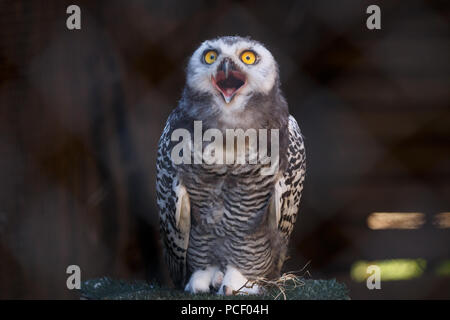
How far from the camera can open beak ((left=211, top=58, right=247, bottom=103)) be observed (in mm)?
1684

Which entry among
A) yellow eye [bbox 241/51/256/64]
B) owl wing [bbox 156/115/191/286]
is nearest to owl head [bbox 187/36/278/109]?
yellow eye [bbox 241/51/256/64]

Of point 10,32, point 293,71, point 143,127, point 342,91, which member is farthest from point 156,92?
point 342,91

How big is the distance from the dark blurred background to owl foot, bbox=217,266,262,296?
0.56 m

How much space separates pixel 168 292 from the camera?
182 centimetres

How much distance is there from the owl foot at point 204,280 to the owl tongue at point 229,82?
0.68m

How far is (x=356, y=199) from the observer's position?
117 inches

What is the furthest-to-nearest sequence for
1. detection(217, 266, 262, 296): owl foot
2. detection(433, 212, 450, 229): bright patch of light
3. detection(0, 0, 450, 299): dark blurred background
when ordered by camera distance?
detection(433, 212, 450, 229): bright patch of light
detection(0, 0, 450, 299): dark blurred background
detection(217, 266, 262, 296): owl foot

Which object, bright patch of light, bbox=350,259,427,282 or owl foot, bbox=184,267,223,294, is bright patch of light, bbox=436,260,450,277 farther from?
owl foot, bbox=184,267,223,294

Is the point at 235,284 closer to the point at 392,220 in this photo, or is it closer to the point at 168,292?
the point at 168,292

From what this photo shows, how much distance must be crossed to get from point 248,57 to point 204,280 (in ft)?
2.78

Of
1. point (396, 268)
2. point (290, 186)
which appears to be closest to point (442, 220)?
point (396, 268)

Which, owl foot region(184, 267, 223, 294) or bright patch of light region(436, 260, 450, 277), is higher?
owl foot region(184, 267, 223, 294)

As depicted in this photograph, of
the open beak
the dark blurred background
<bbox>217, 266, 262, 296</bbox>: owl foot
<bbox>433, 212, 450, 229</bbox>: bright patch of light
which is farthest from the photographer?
<bbox>433, 212, 450, 229</bbox>: bright patch of light
